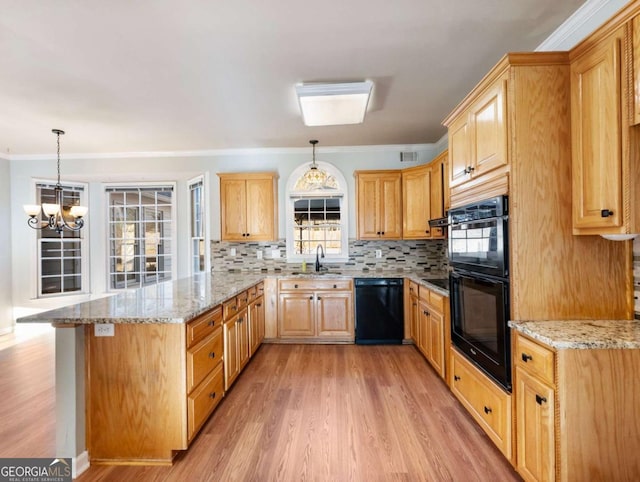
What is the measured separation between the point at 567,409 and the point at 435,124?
10.3 feet

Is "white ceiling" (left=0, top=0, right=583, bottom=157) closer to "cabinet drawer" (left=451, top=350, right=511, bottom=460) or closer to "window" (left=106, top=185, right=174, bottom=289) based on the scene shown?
"window" (left=106, top=185, right=174, bottom=289)

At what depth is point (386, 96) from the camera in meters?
2.88

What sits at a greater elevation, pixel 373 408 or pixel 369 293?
pixel 369 293

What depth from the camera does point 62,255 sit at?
472 cm

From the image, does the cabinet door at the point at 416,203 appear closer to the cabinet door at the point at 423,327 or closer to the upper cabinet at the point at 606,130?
the cabinet door at the point at 423,327

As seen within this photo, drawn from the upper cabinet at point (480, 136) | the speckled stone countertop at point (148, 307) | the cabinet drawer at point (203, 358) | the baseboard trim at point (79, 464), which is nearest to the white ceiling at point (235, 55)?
the upper cabinet at point (480, 136)

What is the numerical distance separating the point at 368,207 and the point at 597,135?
2.74 metres

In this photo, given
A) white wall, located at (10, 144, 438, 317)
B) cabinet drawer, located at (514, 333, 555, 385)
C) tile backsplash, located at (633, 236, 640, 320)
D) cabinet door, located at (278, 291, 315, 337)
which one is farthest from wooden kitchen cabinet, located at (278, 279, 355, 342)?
tile backsplash, located at (633, 236, 640, 320)

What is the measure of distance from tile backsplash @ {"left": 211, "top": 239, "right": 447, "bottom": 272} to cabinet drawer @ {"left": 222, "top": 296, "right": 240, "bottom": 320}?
167 centimetres

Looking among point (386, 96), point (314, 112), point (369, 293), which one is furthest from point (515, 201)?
point (369, 293)

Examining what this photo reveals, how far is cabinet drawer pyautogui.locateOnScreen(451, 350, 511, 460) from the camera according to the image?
1.70 m

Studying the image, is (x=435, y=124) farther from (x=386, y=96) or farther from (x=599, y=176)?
(x=599, y=176)

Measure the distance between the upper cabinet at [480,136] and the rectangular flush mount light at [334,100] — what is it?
78 centimetres

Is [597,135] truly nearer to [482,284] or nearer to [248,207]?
[482,284]
